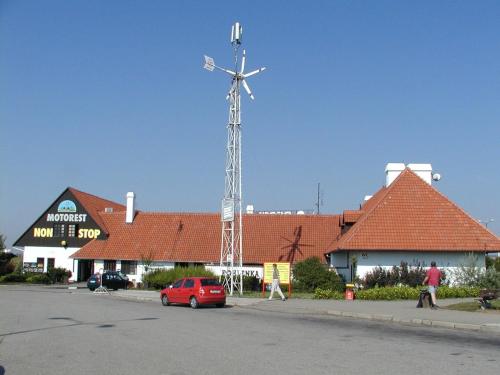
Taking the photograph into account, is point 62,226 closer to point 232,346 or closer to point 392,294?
point 392,294

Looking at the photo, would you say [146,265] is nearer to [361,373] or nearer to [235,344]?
[235,344]

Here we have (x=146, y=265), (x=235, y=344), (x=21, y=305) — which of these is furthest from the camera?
(x=146, y=265)

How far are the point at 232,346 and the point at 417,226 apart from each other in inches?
978

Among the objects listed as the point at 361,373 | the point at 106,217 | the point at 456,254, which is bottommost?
the point at 361,373

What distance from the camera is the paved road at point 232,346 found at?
37.4ft

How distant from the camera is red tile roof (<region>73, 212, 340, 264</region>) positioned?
51844mm

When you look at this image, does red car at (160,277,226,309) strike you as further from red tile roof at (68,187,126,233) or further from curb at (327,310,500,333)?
red tile roof at (68,187,126,233)

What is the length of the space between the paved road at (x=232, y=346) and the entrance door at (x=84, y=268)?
124ft

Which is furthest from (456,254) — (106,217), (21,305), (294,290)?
(106,217)

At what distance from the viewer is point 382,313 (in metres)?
22.5

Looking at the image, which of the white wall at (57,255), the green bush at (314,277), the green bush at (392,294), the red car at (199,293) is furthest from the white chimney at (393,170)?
the white wall at (57,255)

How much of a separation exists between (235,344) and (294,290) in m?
23.7

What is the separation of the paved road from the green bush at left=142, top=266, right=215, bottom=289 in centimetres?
2034

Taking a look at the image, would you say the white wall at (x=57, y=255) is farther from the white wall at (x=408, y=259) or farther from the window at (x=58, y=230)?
the white wall at (x=408, y=259)
